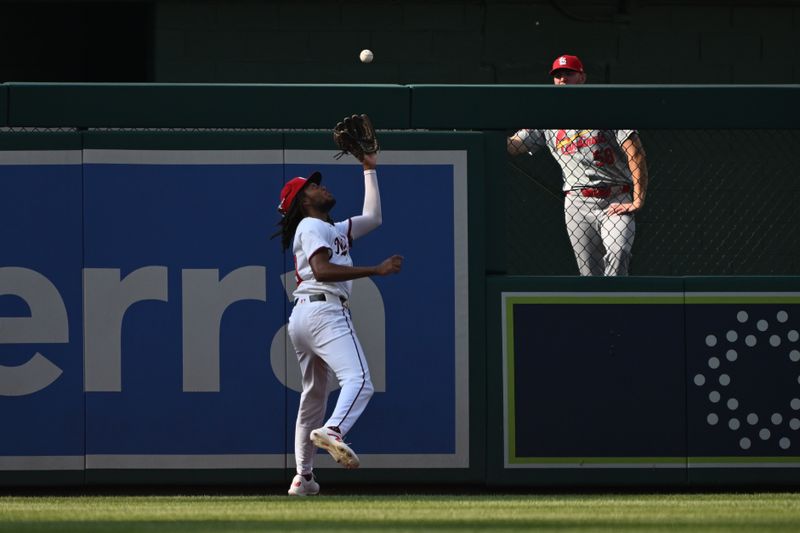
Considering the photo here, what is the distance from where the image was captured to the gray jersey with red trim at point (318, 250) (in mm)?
7684

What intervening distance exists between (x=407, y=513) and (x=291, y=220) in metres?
1.94

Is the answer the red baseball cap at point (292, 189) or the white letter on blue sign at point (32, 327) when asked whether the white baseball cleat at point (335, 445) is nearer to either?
the red baseball cap at point (292, 189)

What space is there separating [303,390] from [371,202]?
3.57 ft

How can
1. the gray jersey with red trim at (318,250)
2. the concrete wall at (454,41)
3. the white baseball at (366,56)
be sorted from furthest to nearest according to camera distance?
the concrete wall at (454,41) < the white baseball at (366,56) < the gray jersey with red trim at (318,250)

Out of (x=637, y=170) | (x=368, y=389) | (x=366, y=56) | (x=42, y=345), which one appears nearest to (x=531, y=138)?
(x=637, y=170)

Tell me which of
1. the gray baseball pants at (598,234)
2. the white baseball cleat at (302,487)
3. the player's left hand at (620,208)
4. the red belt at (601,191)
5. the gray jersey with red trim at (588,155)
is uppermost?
the gray jersey with red trim at (588,155)

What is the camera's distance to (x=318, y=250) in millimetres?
7629

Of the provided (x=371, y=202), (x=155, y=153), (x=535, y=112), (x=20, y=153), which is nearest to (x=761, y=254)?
(x=535, y=112)

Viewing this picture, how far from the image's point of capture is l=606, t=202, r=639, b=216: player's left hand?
345 inches

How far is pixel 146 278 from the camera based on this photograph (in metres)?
8.35

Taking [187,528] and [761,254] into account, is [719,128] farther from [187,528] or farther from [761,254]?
[187,528]

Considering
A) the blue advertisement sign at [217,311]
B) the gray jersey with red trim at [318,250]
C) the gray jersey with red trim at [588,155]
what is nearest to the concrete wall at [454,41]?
the gray jersey with red trim at [588,155]

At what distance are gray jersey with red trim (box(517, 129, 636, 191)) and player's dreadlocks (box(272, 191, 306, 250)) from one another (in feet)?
5.19

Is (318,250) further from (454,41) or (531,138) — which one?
(454,41)
